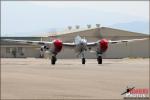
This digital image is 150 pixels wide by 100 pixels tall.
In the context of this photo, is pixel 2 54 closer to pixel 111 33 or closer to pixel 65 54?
pixel 65 54

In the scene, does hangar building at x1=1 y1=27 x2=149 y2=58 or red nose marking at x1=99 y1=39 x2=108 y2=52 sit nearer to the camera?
red nose marking at x1=99 y1=39 x2=108 y2=52

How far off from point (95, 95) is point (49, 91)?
7.38ft

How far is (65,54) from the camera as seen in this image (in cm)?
8700

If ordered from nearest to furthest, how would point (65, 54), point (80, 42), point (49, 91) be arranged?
point (49, 91) → point (80, 42) → point (65, 54)

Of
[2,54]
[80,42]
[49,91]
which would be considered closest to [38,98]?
[49,91]

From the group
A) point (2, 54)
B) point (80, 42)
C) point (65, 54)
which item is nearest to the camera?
point (80, 42)

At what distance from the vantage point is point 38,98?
1543 cm

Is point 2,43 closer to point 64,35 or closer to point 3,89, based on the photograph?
point 64,35

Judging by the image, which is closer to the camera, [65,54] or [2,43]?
[65,54]

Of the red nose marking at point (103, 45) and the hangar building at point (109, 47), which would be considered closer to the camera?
the red nose marking at point (103, 45)

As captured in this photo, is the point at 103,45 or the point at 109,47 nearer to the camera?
the point at 103,45

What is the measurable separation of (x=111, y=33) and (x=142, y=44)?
709 centimetres

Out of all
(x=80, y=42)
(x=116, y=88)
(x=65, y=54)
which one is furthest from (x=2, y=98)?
(x=65, y=54)

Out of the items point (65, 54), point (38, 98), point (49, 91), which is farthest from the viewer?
point (65, 54)
